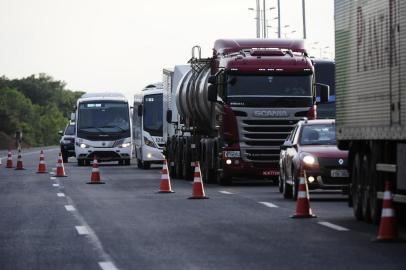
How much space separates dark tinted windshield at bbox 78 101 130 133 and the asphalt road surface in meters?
28.8

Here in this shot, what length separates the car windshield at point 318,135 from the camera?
2856 cm

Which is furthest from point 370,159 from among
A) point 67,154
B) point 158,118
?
point 67,154

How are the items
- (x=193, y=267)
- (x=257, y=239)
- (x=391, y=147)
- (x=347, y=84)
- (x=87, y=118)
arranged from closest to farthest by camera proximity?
1. (x=193, y=267)
2. (x=257, y=239)
3. (x=391, y=147)
4. (x=347, y=84)
5. (x=87, y=118)

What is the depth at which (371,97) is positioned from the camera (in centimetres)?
2011

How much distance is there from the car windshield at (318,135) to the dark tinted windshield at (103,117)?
3086 centimetres

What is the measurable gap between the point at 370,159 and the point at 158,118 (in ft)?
113

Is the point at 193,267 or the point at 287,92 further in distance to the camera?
the point at 287,92

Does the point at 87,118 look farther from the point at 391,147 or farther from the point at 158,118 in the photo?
the point at 391,147

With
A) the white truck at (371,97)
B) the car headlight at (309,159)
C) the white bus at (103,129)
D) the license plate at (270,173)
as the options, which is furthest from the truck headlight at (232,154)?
the white bus at (103,129)

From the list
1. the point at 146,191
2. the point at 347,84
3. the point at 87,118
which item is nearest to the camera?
the point at 347,84

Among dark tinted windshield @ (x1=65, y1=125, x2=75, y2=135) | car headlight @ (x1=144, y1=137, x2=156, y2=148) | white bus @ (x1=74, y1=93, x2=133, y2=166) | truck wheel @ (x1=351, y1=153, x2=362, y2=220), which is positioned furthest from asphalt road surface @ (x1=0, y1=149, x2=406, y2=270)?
dark tinted windshield @ (x1=65, y1=125, x2=75, y2=135)

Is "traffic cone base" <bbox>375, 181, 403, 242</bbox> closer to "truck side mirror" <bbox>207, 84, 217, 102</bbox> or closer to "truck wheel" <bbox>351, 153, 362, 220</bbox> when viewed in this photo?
"truck wheel" <bbox>351, 153, 362, 220</bbox>

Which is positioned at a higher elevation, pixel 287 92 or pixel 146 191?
pixel 287 92

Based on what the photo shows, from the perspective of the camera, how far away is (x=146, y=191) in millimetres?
32438
